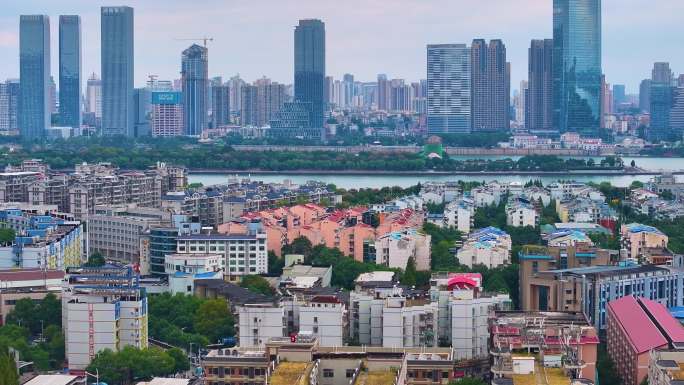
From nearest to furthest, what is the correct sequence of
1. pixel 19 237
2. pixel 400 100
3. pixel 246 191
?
pixel 19 237
pixel 246 191
pixel 400 100

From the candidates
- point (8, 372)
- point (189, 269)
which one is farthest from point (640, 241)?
point (8, 372)

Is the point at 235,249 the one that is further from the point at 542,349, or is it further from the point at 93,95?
the point at 93,95

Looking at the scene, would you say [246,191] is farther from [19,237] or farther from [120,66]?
[120,66]

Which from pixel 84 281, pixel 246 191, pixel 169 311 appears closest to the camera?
pixel 84 281

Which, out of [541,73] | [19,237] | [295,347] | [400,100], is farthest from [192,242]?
[400,100]

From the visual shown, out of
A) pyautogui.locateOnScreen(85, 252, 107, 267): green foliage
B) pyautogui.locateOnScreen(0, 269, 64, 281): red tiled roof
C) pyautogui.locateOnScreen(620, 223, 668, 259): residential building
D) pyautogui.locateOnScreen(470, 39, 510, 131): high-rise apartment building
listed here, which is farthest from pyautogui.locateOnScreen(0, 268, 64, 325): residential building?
pyautogui.locateOnScreen(470, 39, 510, 131): high-rise apartment building

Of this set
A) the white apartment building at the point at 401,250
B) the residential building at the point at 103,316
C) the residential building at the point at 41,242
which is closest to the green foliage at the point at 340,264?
the white apartment building at the point at 401,250

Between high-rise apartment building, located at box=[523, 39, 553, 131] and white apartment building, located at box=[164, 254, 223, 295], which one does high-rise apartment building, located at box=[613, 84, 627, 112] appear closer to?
high-rise apartment building, located at box=[523, 39, 553, 131]

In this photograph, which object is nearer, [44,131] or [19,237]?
[19,237]
